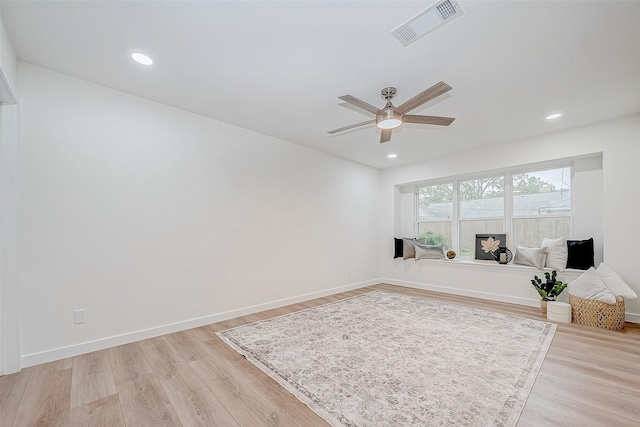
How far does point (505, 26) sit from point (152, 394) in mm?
3668

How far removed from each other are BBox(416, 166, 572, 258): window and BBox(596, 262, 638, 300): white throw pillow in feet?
2.78

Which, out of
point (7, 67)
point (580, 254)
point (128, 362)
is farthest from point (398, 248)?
point (7, 67)

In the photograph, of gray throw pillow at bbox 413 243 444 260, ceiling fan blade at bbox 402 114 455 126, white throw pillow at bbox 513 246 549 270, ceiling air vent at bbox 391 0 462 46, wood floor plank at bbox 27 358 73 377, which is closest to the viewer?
ceiling air vent at bbox 391 0 462 46

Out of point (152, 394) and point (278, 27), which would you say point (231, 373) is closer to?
point (152, 394)

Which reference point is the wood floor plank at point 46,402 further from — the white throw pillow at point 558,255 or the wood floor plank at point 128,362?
the white throw pillow at point 558,255

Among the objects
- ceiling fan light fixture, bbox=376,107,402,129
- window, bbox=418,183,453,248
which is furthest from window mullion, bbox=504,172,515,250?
ceiling fan light fixture, bbox=376,107,402,129

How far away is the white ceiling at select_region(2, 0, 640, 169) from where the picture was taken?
5.96 ft

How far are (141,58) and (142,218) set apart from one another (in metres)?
1.59

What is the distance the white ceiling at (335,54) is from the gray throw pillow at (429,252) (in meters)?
2.80

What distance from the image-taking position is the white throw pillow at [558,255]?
12.9 feet

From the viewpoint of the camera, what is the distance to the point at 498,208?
16.0ft

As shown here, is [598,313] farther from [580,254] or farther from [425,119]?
[425,119]

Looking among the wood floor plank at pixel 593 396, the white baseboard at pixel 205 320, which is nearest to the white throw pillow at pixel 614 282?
the white baseboard at pixel 205 320

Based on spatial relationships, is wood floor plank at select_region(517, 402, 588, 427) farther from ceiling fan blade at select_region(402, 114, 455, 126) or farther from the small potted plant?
the small potted plant
